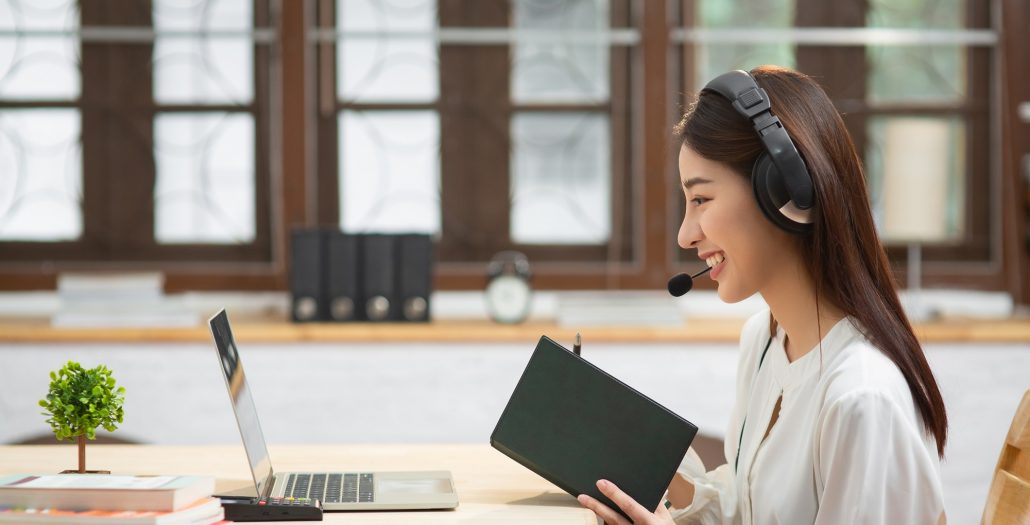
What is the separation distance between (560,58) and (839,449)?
2229mm

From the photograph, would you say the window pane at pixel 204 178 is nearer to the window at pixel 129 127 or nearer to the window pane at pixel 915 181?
the window at pixel 129 127

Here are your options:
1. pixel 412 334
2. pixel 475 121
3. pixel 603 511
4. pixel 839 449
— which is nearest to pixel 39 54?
pixel 475 121

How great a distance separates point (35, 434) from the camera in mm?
2791

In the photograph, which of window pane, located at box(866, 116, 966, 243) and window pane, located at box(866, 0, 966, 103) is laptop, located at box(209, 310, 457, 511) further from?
window pane, located at box(866, 0, 966, 103)

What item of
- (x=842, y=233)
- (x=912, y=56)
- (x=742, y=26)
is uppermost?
(x=742, y=26)

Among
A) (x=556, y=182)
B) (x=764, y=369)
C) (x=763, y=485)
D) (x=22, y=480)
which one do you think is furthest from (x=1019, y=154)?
(x=22, y=480)

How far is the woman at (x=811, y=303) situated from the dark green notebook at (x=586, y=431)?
35mm

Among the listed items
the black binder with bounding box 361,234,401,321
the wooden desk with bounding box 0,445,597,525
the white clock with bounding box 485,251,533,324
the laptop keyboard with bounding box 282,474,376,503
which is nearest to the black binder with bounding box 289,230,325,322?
the black binder with bounding box 361,234,401,321

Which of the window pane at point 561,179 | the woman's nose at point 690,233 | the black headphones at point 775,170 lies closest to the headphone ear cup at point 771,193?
the black headphones at point 775,170

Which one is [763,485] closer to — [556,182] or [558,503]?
[558,503]

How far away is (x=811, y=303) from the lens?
1.39 meters

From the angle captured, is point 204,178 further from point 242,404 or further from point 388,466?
point 242,404

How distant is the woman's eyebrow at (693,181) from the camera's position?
1.39 meters

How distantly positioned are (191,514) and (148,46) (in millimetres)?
2369
